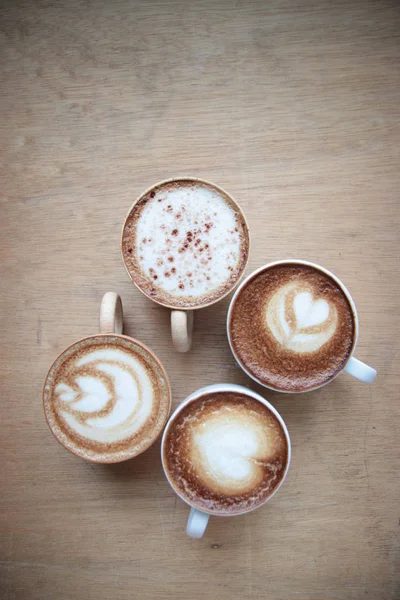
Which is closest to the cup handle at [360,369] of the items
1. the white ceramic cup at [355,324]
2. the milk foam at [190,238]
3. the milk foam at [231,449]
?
the white ceramic cup at [355,324]

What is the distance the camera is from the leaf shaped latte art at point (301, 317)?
3.23 ft

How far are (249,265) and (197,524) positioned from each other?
0.60 metres

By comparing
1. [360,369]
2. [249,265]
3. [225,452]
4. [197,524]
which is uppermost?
[249,265]

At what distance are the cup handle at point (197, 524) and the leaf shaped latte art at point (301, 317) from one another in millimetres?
416

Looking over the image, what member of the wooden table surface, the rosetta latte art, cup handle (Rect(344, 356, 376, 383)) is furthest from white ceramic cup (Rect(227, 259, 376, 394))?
the rosetta latte art

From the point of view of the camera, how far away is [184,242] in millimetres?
1014

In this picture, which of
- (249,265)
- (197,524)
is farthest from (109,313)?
(197,524)

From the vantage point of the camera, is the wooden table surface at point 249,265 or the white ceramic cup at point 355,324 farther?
the wooden table surface at point 249,265

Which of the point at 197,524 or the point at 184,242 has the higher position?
the point at 184,242

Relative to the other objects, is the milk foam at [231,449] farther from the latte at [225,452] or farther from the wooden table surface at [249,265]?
the wooden table surface at [249,265]

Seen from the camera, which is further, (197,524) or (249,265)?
(249,265)

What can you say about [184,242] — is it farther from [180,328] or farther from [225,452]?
[225,452]

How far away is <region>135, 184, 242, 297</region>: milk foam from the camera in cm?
101

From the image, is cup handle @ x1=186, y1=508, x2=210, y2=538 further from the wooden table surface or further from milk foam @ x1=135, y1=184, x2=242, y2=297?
milk foam @ x1=135, y1=184, x2=242, y2=297
